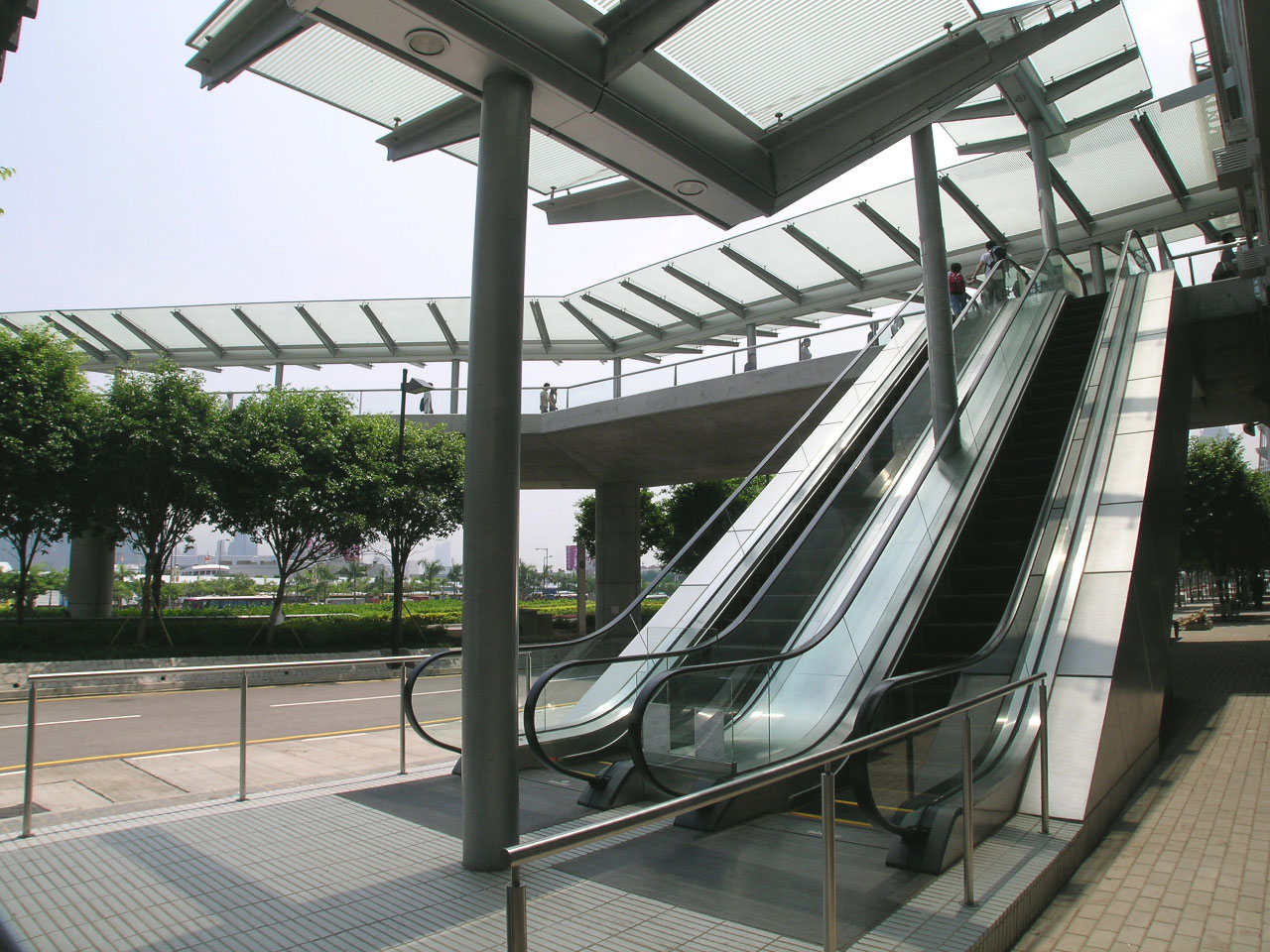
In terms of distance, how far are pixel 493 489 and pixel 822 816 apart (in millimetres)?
2505

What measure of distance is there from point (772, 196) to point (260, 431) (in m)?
17.2

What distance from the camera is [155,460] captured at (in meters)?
18.8

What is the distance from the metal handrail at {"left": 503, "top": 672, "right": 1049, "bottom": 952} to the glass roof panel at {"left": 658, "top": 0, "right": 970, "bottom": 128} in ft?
14.5

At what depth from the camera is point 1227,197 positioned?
21.3 metres

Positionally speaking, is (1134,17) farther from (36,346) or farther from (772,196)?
(36,346)

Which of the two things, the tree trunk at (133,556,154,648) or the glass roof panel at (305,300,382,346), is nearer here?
→ the tree trunk at (133,556,154,648)

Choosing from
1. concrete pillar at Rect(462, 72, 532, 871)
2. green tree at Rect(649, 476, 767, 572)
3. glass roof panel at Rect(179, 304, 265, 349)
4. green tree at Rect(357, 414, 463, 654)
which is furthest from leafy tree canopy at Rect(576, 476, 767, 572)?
concrete pillar at Rect(462, 72, 532, 871)

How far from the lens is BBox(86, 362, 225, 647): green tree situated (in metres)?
18.4

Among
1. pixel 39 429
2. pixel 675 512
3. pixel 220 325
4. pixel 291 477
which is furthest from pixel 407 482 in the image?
pixel 675 512

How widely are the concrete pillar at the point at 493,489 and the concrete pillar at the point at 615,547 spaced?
22.2m

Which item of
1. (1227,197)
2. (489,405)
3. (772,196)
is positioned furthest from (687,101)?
(1227,197)

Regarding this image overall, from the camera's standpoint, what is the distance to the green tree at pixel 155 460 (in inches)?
725

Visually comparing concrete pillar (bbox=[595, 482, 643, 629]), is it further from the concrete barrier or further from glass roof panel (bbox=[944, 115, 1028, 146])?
glass roof panel (bbox=[944, 115, 1028, 146])

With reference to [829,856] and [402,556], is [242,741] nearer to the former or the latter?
[829,856]
